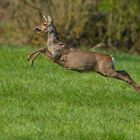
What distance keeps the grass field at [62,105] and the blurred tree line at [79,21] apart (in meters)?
8.19

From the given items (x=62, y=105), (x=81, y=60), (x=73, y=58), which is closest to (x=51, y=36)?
(x=73, y=58)

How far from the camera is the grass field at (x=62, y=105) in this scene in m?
9.84

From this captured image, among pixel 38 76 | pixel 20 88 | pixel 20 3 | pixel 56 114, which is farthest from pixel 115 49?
pixel 56 114

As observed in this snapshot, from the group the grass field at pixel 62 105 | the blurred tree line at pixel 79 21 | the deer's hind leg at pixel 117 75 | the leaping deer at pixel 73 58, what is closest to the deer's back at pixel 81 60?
the leaping deer at pixel 73 58

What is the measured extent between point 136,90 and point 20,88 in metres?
2.00

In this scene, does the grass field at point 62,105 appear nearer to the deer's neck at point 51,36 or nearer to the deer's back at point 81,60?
the deer's back at point 81,60

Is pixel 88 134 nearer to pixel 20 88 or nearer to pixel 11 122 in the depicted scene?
pixel 11 122

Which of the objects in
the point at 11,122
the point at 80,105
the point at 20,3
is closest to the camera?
the point at 11,122

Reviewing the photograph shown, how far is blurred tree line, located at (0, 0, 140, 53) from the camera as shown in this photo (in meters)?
24.8

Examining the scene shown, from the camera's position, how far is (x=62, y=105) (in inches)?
465

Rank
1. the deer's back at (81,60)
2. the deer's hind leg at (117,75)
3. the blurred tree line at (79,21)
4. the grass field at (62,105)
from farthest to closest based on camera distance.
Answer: the blurred tree line at (79,21), the deer's hind leg at (117,75), the deer's back at (81,60), the grass field at (62,105)

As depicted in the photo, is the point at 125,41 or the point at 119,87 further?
the point at 125,41

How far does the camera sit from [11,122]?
410 inches

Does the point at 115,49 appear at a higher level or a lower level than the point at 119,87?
lower
